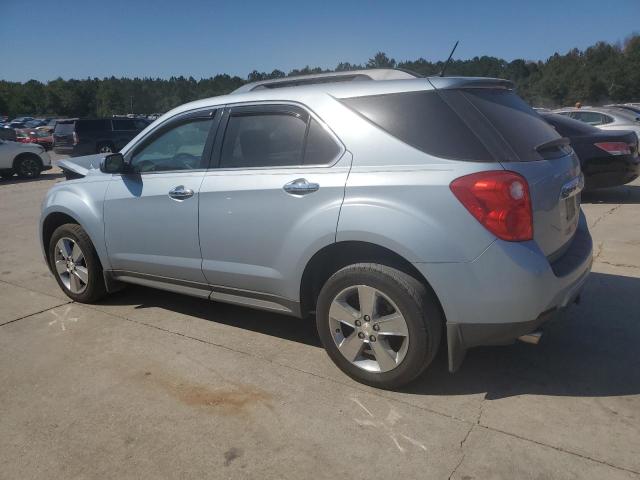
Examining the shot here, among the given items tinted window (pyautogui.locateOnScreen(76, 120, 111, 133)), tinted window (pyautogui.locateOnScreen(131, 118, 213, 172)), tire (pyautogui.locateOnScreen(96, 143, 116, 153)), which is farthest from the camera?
tire (pyautogui.locateOnScreen(96, 143, 116, 153))

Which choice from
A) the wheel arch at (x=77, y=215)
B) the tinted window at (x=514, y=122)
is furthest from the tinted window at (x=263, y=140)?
the wheel arch at (x=77, y=215)

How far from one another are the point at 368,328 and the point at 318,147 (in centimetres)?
113

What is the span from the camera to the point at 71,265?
4.68 meters

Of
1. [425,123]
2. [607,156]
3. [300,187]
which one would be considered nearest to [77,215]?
[300,187]

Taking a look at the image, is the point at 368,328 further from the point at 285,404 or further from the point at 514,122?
the point at 514,122

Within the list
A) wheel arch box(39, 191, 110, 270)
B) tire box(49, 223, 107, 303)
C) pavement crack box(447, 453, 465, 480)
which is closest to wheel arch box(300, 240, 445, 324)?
pavement crack box(447, 453, 465, 480)

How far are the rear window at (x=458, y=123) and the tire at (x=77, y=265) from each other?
2.73 meters

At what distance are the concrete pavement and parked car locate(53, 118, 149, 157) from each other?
17.0 meters

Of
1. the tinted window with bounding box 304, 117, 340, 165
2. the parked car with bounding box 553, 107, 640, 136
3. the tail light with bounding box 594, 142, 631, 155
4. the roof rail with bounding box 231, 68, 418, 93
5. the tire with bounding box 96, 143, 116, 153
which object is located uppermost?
the roof rail with bounding box 231, 68, 418, 93

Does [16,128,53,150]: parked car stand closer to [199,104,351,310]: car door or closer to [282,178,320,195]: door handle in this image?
[199,104,351,310]: car door

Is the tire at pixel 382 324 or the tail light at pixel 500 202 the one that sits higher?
the tail light at pixel 500 202

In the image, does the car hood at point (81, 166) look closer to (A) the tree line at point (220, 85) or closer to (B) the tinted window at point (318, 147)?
(B) the tinted window at point (318, 147)

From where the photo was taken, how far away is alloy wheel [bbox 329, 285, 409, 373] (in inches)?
115

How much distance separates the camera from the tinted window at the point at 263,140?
3.31m
